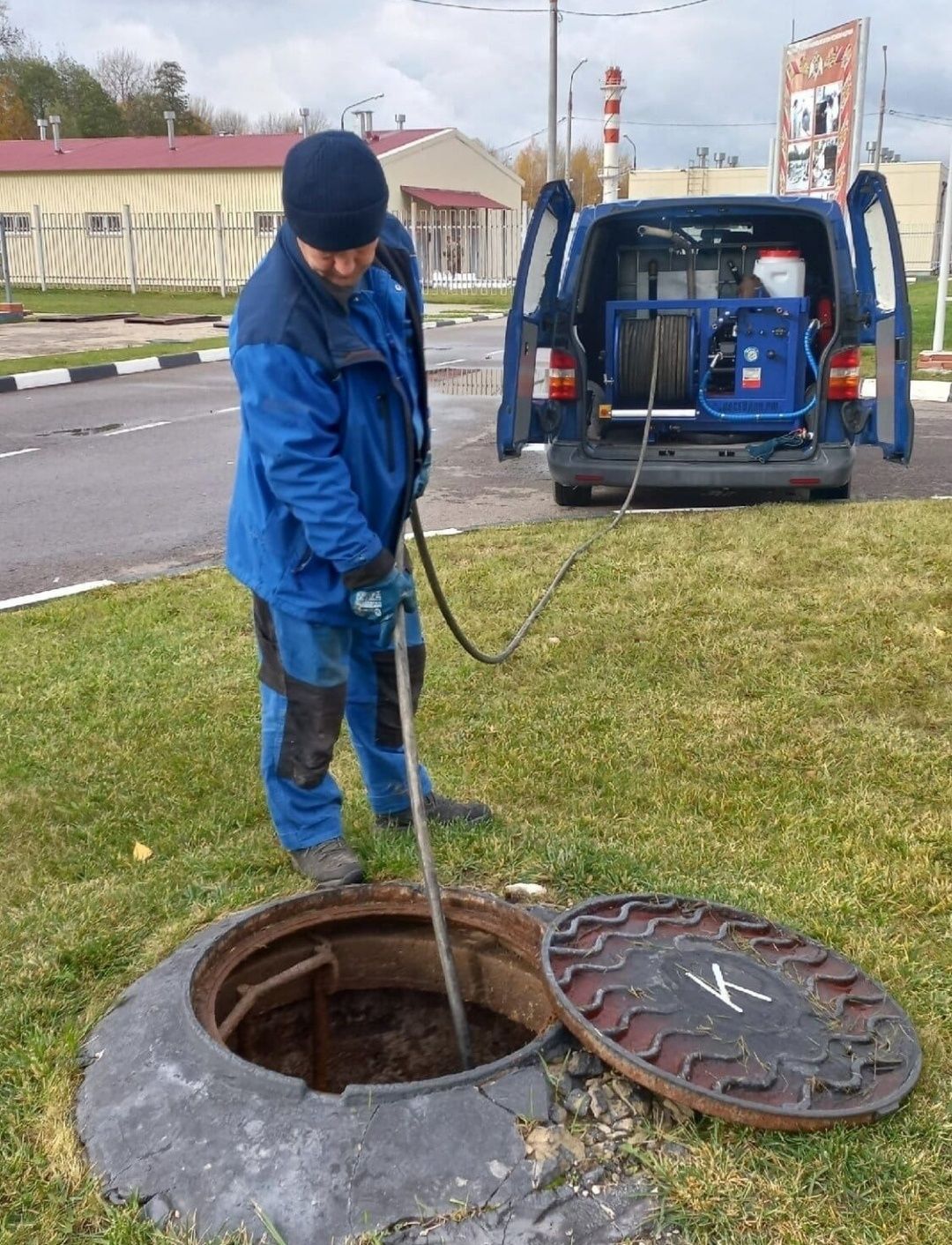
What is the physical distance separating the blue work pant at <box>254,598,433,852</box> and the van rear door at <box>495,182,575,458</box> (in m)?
3.92

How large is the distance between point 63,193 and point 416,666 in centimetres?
3862

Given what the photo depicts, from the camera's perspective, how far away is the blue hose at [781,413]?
6.93 meters

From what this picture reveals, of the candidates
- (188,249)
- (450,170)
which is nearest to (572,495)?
(188,249)

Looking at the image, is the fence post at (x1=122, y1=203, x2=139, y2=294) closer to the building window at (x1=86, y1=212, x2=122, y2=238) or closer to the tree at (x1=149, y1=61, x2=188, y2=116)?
the building window at (x1=86, y1=212, x2=122, y2=238)

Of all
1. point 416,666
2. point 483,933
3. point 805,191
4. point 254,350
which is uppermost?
point 805,191

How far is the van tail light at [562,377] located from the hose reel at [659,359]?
0.50m

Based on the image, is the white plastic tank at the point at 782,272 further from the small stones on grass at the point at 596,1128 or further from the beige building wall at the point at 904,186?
the beige building wall at the point at 904,186

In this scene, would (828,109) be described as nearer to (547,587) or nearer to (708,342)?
(708,342)

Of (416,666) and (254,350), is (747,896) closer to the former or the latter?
(416,666)

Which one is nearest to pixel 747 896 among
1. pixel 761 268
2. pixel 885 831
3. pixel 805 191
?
pixel 885 831

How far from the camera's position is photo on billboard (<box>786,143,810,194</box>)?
1462 cm

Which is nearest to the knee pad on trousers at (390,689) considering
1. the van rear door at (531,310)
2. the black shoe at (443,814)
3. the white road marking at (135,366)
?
the black shoe at (443,814)

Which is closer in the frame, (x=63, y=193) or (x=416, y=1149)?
(x=416, y=1149)

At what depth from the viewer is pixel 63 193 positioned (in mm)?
37062
